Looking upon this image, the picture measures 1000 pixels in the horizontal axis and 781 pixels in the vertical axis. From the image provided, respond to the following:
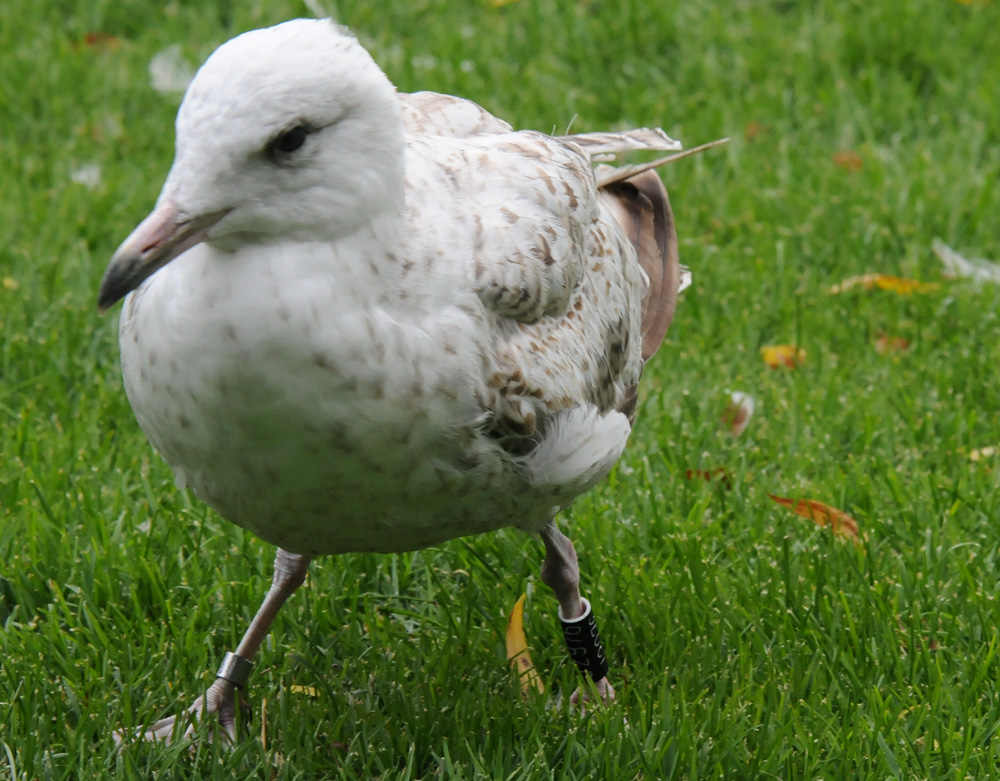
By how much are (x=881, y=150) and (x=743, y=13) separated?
136 centimetres

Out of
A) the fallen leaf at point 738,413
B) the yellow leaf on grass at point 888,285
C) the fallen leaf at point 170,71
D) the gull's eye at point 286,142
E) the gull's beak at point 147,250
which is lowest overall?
the yellow leaf on grass at point 888,285

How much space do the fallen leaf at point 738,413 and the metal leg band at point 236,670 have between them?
193 centimetres

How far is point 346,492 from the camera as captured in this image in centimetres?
281

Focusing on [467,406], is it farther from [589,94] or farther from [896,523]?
[589,94]

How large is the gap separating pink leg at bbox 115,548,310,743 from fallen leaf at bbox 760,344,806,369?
216 centimetres

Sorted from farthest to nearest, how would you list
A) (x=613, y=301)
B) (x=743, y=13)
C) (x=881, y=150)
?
(x=743, y=13), (x=881, y=150), (x=613, y=301)

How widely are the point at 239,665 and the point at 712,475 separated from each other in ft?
5.47

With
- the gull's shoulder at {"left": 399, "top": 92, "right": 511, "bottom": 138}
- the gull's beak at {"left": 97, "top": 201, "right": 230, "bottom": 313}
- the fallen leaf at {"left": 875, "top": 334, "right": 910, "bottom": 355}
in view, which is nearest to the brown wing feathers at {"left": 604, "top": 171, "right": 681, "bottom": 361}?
the gull's shoulder at {"left": 399, "top": 92, "right": 511, "bottom": 138}

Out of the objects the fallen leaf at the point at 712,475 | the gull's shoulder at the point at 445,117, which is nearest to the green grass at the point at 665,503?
the fallen leaf at the point at 712,475

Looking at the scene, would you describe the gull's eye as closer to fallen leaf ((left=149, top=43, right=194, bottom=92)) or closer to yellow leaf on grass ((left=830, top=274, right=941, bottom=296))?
yellow leaf on grass ((left=830, top=274, right=941, bottom=296))

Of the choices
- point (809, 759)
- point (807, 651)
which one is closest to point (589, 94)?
point (807, 651)

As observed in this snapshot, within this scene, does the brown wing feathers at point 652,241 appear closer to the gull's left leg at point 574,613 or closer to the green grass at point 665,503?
the green grass at point 665,503

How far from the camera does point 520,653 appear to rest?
12.2 feet

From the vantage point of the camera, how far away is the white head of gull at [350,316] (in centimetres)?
250
